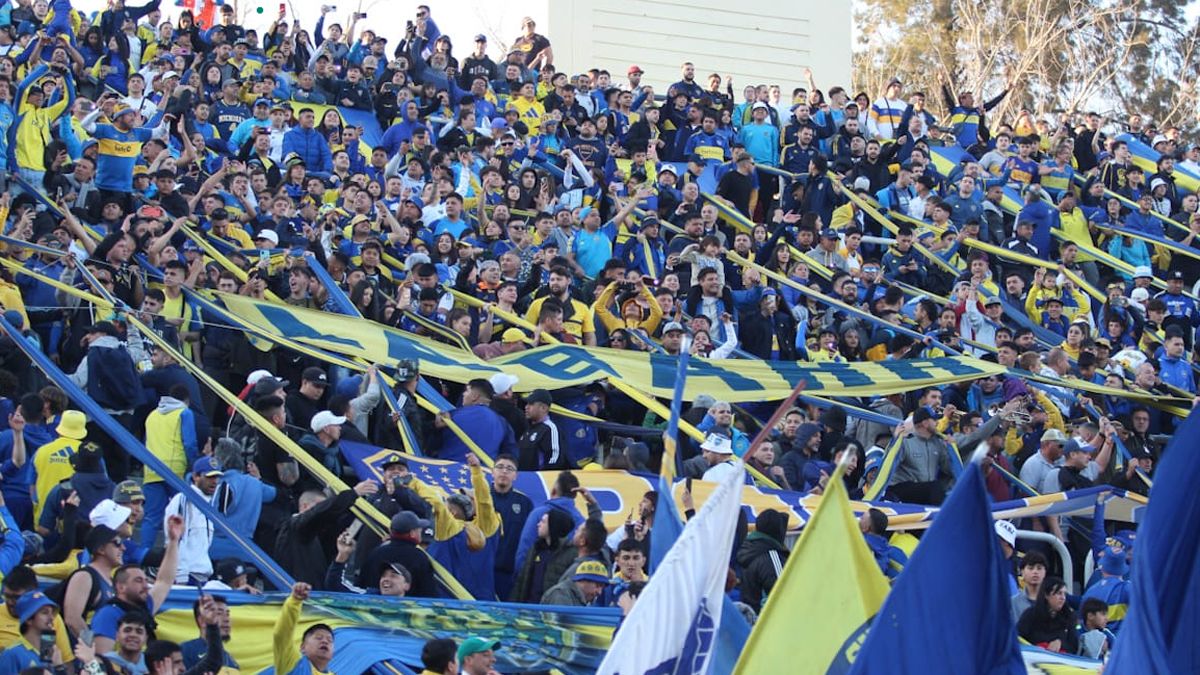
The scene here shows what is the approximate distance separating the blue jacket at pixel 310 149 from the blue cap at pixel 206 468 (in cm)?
852

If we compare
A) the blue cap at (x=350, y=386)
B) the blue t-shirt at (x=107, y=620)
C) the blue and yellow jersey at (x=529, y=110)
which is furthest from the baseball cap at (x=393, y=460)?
the blue and yellow jersey at (x=529, y=110)

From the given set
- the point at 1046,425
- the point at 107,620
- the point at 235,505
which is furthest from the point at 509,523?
the point at 1046,425

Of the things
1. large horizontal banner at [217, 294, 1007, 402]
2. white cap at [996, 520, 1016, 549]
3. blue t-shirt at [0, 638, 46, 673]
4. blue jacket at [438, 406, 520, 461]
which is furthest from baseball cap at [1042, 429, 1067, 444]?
blue t-shirt at [0, 638, 46, 673]

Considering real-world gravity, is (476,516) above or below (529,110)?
below

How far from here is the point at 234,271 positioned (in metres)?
16.6

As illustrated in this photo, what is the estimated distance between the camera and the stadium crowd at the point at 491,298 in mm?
12016

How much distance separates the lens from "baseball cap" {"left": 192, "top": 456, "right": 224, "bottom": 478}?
40.1 ft

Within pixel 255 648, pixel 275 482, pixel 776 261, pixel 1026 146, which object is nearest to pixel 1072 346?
pixel 776 261

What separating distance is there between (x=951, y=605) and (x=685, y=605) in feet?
2.95

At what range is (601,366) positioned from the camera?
1596 cm

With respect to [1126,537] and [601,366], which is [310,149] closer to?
[601,366]

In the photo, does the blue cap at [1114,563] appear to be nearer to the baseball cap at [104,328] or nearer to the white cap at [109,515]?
the white cap at [109,515]

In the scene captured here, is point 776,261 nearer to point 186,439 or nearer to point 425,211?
point 425,211

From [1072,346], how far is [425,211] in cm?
599
